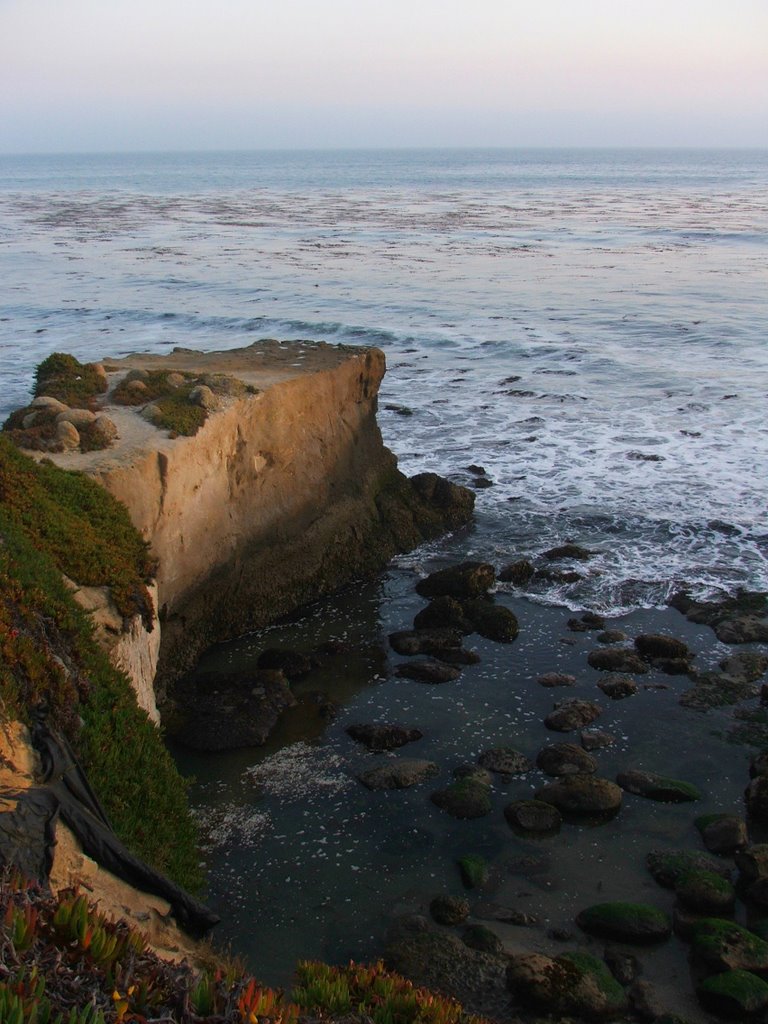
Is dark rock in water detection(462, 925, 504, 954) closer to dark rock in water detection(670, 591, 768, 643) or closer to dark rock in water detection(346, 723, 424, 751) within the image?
dark rock in water detection(346, 723, 424, 751)

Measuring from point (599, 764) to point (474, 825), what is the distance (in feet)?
8.19

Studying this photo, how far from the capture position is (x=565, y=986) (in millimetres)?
10711

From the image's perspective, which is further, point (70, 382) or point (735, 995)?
point (70, 382)

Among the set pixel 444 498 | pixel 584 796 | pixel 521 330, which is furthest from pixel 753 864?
pixel 521 330

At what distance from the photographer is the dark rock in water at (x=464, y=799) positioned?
549 inches

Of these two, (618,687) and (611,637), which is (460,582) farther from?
(618,687)

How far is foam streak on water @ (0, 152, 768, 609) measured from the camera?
81.7 ft

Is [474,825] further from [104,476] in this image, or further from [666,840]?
[104,476]

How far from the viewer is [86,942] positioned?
5.80 m

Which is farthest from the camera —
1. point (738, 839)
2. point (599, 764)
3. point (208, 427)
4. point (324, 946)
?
point (208, 427)

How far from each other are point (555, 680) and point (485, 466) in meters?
11.9

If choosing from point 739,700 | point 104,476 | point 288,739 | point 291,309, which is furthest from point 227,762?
point 291,309

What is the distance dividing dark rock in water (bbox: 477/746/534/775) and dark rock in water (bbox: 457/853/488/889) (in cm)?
208

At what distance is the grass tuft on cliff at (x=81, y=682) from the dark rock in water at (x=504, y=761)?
16.3 ft
